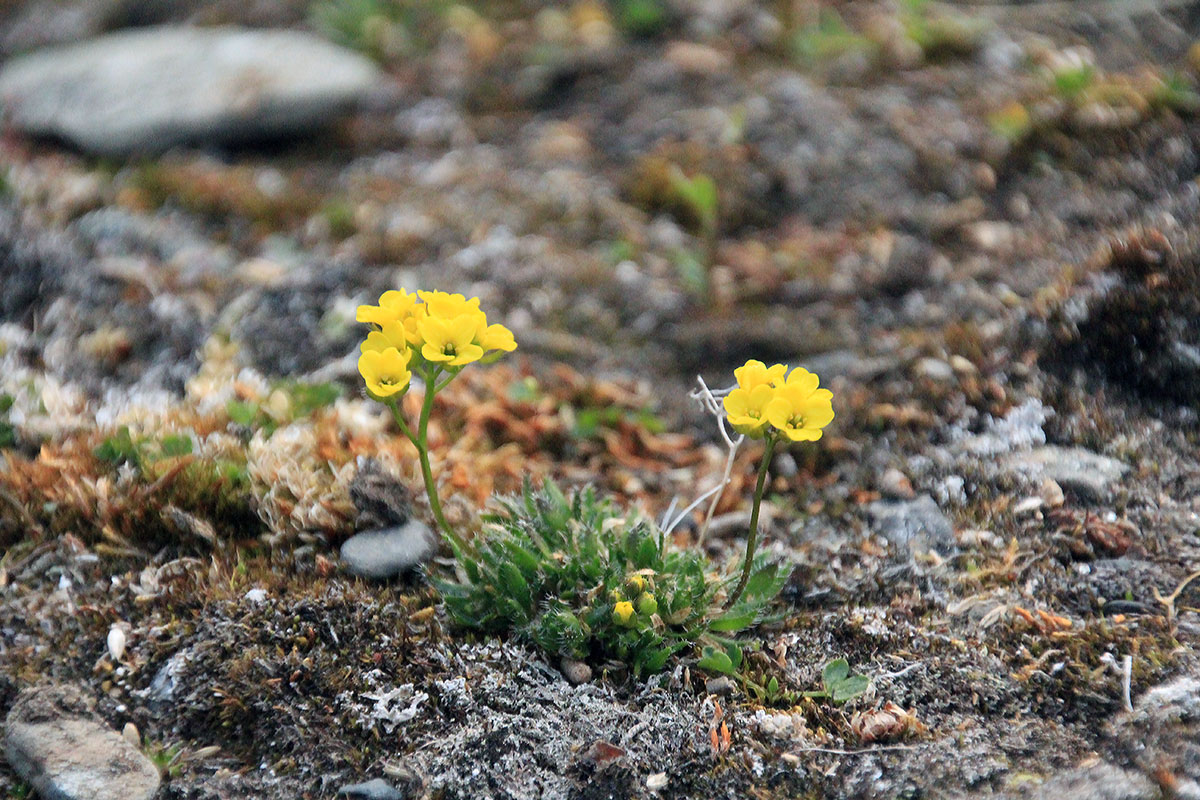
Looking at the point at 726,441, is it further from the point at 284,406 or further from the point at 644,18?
the point at 644,18

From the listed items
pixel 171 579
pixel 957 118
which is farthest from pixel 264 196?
pixel 957 118

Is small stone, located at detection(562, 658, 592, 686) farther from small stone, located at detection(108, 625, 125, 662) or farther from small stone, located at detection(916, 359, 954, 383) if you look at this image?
small stone, located at detection(916, 359, 954, 383)

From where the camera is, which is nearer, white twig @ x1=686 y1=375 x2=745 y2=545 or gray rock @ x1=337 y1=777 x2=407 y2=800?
gray rock @ x1=337 y1=777 x2=407 y2=800

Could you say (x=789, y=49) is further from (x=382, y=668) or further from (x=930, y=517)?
(x=382, y=668)

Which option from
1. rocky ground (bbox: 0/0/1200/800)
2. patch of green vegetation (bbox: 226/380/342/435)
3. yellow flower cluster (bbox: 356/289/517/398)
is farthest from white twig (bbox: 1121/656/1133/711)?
patch of green vegetation (bbox: 226/380/342/435)

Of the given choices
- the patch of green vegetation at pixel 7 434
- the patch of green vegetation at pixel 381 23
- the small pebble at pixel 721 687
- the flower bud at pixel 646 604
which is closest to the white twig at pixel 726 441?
the flower bud at pixel 646 604

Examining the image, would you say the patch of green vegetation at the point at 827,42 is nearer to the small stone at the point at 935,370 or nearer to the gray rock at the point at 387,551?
the small stone at the point at 935,370
